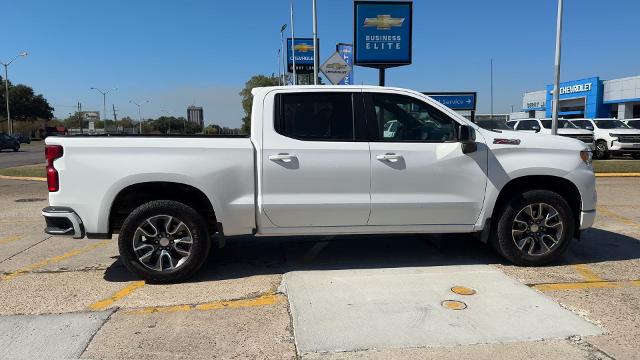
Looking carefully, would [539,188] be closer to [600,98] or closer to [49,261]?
[49,261]

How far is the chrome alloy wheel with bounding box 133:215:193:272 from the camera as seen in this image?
4.92 metres

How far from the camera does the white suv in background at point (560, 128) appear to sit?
70.2 ft

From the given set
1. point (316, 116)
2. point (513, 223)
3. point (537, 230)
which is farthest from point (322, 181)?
point (537, 230)

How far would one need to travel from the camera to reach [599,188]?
1177 centimetres

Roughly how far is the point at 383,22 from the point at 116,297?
12.2 meters

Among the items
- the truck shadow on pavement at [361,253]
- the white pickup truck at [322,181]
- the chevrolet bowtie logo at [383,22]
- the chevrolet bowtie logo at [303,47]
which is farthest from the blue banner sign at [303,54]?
the white pickup truck at [322,181]

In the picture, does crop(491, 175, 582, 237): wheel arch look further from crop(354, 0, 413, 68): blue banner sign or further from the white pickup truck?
crop(354, 0, 413, 68): blue banner sign

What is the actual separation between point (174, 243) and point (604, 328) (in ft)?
12.5

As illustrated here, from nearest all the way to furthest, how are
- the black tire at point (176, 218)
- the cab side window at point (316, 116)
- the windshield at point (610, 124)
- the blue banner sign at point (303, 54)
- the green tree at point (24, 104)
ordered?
the black tire at point (176, 218)
the cab side window at point (316, 116)
the windshield at point (610, 124)
the blue banner sign at point (303, 54)
the green tree at point (24, 104)

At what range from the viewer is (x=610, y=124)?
22688 mm

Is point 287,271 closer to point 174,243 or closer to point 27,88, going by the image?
point 174,243

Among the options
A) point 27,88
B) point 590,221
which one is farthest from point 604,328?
point 27,88

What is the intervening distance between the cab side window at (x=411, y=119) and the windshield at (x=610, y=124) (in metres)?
20.6

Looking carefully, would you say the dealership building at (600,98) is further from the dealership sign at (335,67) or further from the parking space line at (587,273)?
the parking space line at (587,273)
